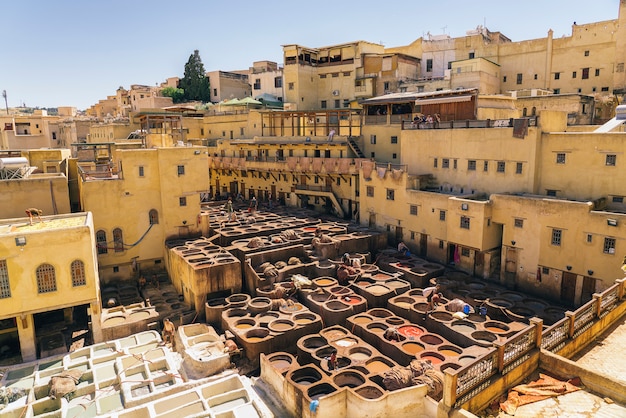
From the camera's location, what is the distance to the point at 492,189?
3044 centimetres

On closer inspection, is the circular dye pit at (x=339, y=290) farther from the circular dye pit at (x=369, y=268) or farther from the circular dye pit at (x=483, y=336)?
the circular dye pit at (x=483, y=336)

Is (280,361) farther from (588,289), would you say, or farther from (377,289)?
(588,289)

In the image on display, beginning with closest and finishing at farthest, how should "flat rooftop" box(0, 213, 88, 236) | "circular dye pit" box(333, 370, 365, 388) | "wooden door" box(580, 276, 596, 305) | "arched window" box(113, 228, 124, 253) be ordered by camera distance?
"circular dye pit" box(333, 370, 365, 388)
"flat rooftop" box(0, 213, 88, 236)
"wooden door" box(580, 276, 596, 305)
"arched window" box(113, 228, 124, 253)

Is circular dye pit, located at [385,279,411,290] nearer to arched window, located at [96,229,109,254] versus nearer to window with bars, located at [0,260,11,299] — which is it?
arched window, located at [96,229,109,254]

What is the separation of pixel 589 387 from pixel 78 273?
75.2 feet

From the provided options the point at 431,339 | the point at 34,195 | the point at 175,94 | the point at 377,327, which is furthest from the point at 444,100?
the point at 175,94

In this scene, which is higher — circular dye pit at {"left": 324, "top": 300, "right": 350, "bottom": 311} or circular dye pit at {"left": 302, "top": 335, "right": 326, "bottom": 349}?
circular dye pit at {"left": 324, "top": 300, "right": 350, "bottom": 311}

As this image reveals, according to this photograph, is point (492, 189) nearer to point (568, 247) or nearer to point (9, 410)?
point (568, 247)

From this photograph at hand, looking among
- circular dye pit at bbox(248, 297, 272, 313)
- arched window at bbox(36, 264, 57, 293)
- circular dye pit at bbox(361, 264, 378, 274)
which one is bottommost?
circular dye pit at bbox(248, 297, 272, 313)

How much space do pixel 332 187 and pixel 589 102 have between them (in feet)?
78.9

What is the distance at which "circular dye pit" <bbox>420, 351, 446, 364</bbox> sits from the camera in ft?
66.3

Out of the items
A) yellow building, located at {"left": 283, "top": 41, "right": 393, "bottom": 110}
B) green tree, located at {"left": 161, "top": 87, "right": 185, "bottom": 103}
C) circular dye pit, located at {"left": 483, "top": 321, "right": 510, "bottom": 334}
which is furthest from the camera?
green tree, located at {"left": 161, "top": 87, "right": 185, "bottom": 103}

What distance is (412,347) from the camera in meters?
21.5

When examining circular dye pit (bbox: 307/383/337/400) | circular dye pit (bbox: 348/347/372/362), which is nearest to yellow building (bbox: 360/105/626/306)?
circular dye pit (bbox: 348/347/372/362)
